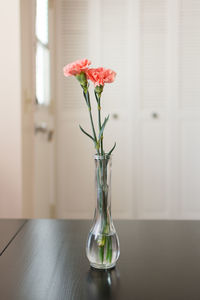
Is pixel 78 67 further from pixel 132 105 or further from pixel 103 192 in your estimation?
pixel 132 105

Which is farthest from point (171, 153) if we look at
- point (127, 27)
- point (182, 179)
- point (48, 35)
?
point (48, 35)

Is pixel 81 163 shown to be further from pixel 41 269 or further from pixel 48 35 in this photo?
pixel 41 269

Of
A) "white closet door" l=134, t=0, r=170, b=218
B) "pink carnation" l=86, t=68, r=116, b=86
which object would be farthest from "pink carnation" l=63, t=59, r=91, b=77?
"white closet door" l=134, t=0, r=170, b=218

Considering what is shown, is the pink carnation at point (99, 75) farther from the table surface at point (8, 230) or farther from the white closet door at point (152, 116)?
the white closet door at point (152, 116)

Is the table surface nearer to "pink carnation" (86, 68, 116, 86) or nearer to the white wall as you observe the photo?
"pink carnation" (86, 68, 116, 86)

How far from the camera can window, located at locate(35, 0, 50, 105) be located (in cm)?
258

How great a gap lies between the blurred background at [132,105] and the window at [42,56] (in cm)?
1

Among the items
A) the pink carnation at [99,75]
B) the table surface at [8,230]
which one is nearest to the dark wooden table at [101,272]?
the table surface at [8,230]

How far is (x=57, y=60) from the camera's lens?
301 cm

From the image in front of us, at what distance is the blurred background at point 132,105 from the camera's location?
2.95m

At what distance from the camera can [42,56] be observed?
2.74 m

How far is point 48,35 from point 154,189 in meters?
1.43

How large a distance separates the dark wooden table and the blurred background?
6.15 feet

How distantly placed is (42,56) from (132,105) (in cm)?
78
